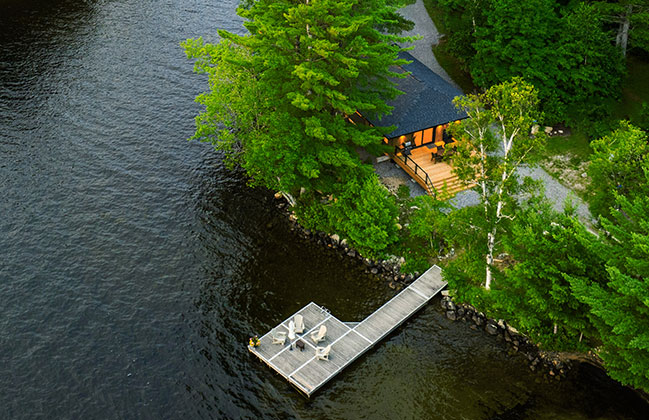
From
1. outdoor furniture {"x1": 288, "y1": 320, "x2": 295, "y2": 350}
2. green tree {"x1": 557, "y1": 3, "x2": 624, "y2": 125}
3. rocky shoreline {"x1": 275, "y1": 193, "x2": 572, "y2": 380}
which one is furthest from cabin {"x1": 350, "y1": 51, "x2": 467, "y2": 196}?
outdoor furniture {"x1": 288, "y1": 320, "x2": 295, "y2": 350}

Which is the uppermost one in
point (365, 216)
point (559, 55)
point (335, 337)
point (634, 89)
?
point (559, 55)

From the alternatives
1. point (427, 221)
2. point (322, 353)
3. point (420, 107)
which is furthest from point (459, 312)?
point (420, 107)

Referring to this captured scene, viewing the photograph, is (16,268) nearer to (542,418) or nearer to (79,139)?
(79,139)

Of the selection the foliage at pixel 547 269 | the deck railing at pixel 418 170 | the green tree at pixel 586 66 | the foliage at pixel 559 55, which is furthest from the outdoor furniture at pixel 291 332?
the green tree at pixel 586 66

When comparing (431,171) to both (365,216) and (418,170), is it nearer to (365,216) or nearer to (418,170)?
(418,170)

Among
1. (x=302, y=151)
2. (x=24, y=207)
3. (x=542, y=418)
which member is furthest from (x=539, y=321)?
(x=24, y=207)

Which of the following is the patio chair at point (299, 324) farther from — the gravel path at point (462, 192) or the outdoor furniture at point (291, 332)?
the gravel path at point (462, 192)

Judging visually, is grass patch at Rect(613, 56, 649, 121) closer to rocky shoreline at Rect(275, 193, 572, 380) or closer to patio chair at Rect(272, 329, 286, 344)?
rocky shoreline at Rect(275, 193, 572, 380)
